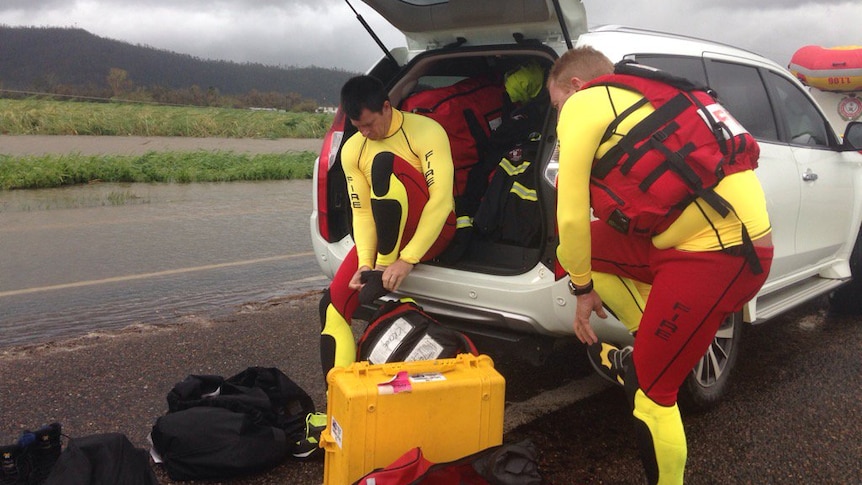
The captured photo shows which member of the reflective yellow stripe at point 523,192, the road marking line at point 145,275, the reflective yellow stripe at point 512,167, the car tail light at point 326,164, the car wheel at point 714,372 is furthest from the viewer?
the road marking line at point 145,275

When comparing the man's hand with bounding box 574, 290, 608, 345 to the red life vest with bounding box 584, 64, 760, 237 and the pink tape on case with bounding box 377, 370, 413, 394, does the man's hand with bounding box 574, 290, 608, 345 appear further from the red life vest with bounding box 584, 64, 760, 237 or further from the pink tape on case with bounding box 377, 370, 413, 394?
the pink tape on case with bounding box 377, 370, 413, 394

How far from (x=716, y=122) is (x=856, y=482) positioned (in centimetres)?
167

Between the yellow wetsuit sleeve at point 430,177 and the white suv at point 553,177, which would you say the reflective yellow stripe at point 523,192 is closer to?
the white suv at point 553,177

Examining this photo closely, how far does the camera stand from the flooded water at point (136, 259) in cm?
552

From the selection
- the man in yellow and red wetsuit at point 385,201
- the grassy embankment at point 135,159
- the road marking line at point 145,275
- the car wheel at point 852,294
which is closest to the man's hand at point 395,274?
the man in yellow and red wetsuit at point 385,201

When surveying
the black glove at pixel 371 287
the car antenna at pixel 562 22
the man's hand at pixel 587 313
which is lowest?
the black glove at pixel 371 287

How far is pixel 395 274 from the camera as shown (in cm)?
344

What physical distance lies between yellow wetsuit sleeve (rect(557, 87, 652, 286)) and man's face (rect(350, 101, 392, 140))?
126 cm

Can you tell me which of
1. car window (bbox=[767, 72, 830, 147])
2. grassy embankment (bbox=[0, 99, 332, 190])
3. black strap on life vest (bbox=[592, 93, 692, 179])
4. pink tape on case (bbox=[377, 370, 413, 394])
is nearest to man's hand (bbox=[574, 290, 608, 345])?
black strap on life vest (bbox=[592, 93, 692, 179])

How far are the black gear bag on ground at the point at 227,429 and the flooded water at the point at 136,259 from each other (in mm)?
2247

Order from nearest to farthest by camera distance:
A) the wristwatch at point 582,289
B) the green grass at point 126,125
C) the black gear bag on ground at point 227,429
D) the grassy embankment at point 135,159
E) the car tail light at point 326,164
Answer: the wristwatch at point 582,289
the black gear bag on ground at point 227,429
the car tail light at point 326,164
the grassy embankment at point 135,159
the green grass at point 126,125

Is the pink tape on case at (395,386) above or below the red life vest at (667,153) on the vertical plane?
below

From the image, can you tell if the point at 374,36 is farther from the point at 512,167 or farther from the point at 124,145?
the point at 124,145

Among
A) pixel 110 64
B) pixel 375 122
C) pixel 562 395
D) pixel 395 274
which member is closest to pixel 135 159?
pixel 375 122
